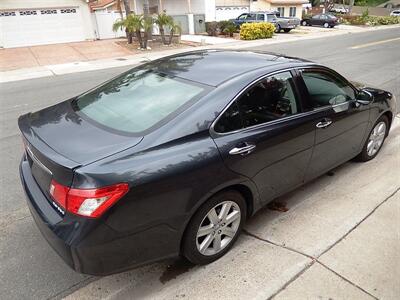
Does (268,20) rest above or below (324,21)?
above

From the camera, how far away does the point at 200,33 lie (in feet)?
91.0

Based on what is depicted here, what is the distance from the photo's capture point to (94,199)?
207cm

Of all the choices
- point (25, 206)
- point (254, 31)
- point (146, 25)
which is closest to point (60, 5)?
point (146, 25)

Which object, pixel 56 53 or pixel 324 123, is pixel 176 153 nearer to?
pixel 324 123

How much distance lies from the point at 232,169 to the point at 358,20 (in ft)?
144

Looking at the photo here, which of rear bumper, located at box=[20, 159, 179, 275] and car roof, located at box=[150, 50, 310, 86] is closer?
rear bumper, located at box=[20, 159, 179, 275]

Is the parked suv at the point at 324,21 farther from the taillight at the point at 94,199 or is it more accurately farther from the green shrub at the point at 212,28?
the taillight at the point at 94,199

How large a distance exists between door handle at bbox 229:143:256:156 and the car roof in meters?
0.57

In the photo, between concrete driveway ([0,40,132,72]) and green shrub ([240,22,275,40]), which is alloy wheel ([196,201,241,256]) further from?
green shrub ([240,22,275,40])

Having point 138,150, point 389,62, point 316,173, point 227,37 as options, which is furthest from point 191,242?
point 227,37

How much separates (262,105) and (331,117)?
952mm

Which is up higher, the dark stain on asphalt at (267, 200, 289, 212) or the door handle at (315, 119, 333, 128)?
the door handle at (315, 119, 333, 128)

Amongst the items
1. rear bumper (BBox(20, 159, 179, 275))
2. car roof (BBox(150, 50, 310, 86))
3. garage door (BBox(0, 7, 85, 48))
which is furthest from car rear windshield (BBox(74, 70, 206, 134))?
garage door (BBox(0, 7, 85, 48))

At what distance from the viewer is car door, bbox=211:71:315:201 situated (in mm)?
2660
